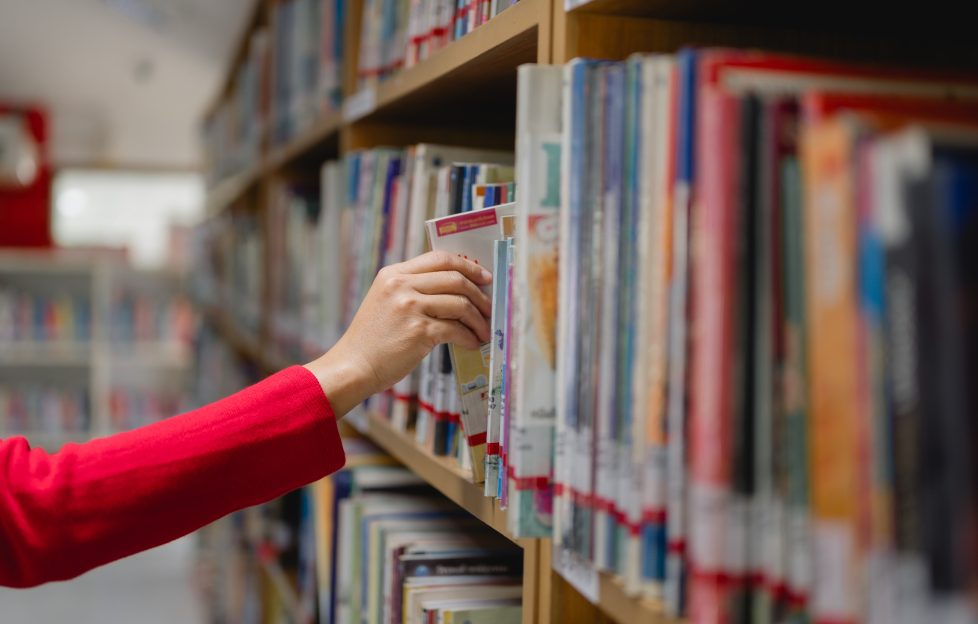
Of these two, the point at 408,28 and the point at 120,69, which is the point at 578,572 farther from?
the point at 120,69

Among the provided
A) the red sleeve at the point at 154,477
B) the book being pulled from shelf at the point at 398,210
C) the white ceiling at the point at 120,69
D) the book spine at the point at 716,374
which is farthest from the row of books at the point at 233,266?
the book spine at the point at 716,374

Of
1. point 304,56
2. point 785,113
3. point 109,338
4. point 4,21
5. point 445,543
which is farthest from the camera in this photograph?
point 109,338

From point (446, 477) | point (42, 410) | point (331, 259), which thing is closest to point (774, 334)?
point (446, 477)

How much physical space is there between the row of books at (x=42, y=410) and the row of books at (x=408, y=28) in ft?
14.4

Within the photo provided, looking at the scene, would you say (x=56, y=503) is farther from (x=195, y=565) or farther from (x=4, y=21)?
(x=4, y=21)

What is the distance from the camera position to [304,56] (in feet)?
7.32

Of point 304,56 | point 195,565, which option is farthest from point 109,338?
point 304,56

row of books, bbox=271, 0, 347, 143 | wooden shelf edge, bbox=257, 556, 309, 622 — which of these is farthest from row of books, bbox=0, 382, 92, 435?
row of books, bbox=271, 0, 347, 143

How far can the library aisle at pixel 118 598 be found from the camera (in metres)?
4.14

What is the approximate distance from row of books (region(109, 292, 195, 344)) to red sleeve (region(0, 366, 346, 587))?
15.2ft

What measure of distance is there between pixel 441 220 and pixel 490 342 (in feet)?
0.45

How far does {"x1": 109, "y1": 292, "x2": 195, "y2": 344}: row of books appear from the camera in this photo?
5.64 meters

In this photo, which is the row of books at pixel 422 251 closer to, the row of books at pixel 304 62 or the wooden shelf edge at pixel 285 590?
the row of books at pixel 304 62

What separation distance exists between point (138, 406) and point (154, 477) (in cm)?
495
